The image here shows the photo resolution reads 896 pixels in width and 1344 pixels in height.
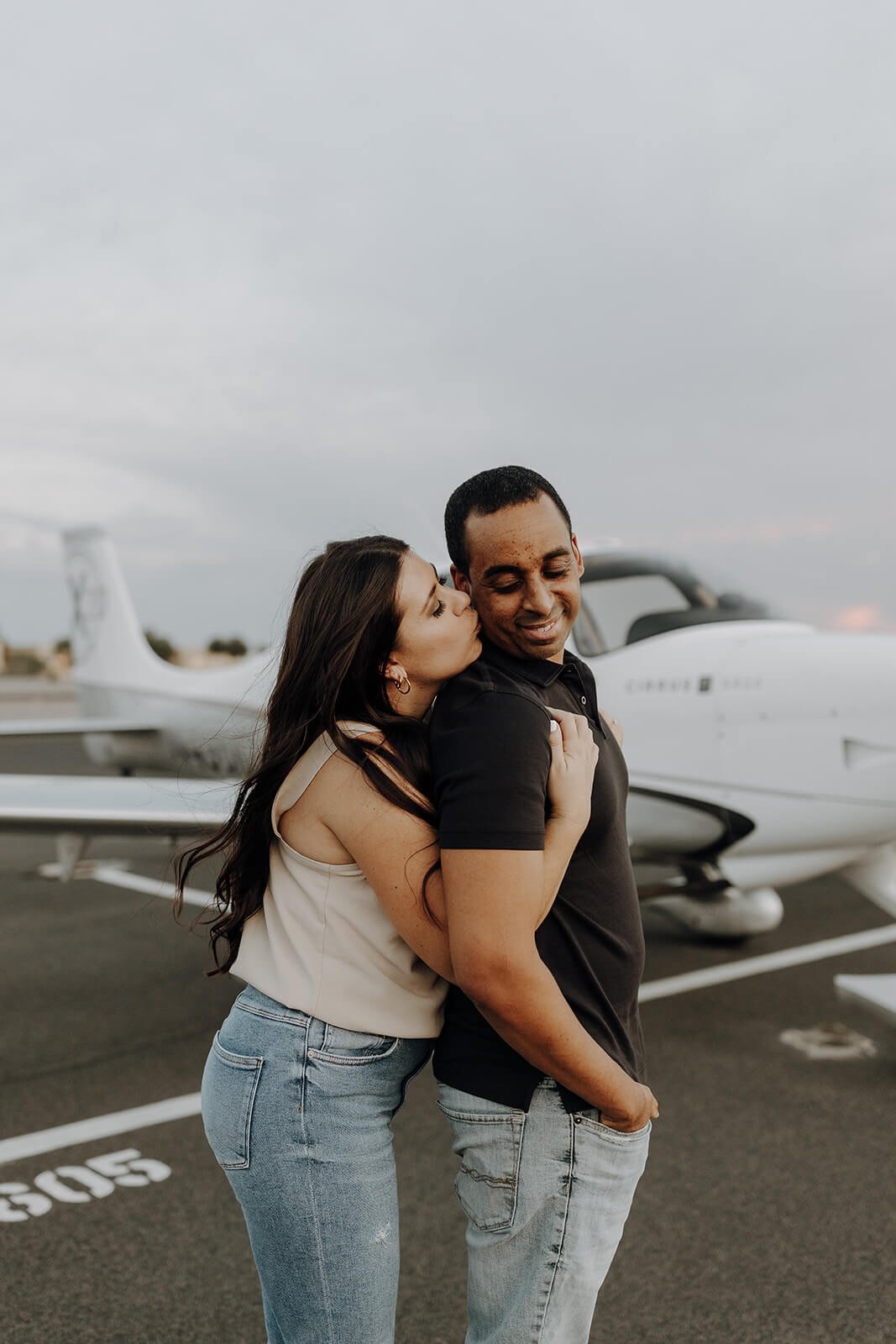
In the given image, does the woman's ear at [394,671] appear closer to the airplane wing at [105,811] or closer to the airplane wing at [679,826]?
the airplane wing at [105,811]

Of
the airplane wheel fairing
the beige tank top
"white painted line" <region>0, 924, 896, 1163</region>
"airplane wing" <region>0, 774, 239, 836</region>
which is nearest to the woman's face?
the beige tank top

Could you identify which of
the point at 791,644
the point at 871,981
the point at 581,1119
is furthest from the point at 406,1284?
the point at 791,644

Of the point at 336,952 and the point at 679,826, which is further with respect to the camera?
the point at 679,826

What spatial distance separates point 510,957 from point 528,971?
28mm

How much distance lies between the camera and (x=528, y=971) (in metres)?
1.17

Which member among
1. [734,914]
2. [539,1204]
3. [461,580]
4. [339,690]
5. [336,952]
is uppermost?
[461,580]

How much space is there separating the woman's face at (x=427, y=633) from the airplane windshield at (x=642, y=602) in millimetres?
3504

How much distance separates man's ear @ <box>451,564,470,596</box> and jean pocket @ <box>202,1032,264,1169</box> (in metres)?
0.66

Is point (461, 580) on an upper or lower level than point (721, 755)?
upper

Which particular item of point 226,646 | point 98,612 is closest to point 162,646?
point 226,646

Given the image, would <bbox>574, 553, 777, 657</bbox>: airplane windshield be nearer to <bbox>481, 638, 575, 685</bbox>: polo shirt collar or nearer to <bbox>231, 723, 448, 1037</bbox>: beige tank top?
<bbox>481, 638, 575, 685</bbox>: polo shirt collar

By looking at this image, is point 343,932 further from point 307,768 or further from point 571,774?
point 571,774

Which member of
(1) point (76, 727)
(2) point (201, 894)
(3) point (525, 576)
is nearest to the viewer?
(3) point (525, 576)

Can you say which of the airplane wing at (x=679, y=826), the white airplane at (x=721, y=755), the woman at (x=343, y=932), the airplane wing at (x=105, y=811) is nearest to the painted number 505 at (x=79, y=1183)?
the white airplane at (x=721, y=755)
